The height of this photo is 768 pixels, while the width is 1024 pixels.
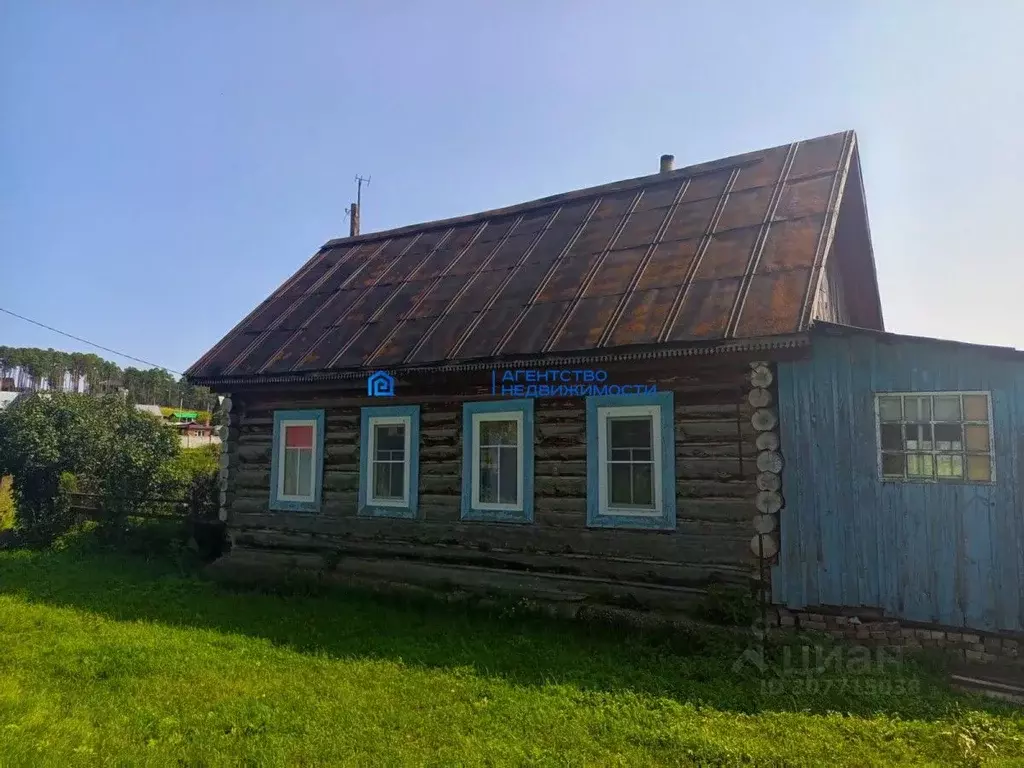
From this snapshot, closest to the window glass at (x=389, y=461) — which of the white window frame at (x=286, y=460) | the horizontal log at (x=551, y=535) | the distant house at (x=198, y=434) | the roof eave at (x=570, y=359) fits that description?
the horizontal log at (x=551, y=535)

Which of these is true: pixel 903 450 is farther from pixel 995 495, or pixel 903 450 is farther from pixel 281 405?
pixel 281 405

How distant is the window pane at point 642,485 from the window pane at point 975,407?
3390 millimetres

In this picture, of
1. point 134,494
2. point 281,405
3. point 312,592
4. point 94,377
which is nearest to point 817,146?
point 281,405

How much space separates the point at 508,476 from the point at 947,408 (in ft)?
17.3

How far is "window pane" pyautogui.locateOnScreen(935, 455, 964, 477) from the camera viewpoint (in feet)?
22.6

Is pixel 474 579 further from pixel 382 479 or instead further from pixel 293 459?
pixel 293 459

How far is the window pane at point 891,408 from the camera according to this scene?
282 inches

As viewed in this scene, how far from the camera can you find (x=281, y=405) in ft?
37.7

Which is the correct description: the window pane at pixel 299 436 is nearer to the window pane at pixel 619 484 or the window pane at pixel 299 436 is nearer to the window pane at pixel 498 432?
the window pane at pixel 498 432

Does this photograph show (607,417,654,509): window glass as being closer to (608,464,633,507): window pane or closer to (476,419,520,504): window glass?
(608,464,633,507): window pane

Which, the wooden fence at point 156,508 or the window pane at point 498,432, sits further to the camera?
the wooden fence at point 156,508

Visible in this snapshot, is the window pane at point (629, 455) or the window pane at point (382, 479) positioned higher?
the window pane at point (629, 455)

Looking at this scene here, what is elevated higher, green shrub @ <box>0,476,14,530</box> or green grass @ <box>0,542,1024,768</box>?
green shrub @ <box>0,476,14,530</box>
